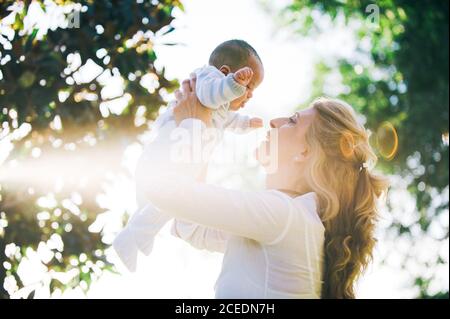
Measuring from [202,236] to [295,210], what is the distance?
644mm

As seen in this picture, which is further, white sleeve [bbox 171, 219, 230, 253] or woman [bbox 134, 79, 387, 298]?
white sleeve [bbox 171, 219, 230, 253]

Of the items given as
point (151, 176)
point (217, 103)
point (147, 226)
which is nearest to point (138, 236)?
point (147, 226)

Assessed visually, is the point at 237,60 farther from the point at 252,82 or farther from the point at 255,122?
the point at 255,122

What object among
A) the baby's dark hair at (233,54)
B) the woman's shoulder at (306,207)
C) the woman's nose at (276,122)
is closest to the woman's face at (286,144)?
the woman's nose at (276,122)

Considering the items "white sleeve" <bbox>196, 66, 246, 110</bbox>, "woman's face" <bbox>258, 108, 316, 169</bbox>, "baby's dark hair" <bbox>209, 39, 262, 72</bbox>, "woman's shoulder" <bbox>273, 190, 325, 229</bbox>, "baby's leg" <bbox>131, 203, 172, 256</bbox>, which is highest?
"baby's dark hair" <bbox>209, 39, 262, 72</bbox>

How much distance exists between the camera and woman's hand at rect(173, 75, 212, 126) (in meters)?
2.89

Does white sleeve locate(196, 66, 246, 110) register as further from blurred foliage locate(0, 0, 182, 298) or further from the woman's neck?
blurred foliage locate(0, 0, 182, 298)

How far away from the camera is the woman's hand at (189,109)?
289cm

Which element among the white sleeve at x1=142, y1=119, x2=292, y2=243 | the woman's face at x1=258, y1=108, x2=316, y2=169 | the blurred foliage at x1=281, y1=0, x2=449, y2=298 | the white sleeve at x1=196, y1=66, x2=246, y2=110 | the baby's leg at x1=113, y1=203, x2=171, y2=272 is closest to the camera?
the white sleeve at x1=142, y1=119, x2=292, y2=243

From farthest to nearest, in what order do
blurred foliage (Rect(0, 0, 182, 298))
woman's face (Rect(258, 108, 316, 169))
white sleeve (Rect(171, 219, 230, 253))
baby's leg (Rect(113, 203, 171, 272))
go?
1. blurred foliage (Rect(0, 0, 182, 298))
2. white sleeve (Rect(171, 219, 230, 253))
3. woman's face (Rect(258, 108, 316, 169))
4. baby's leg (Rect(113, 203, 171, 272))

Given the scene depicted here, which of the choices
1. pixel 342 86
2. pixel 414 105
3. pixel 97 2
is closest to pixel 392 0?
pixel 414 105

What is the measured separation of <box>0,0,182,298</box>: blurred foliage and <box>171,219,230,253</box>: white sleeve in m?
2.57

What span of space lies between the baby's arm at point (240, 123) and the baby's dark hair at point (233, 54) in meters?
0.24

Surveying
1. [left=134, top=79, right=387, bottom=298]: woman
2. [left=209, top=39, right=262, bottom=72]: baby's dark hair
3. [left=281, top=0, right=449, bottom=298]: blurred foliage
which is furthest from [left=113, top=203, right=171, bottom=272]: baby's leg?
[left=281, top=0, right=449, bottom=298]: blurred foliage
